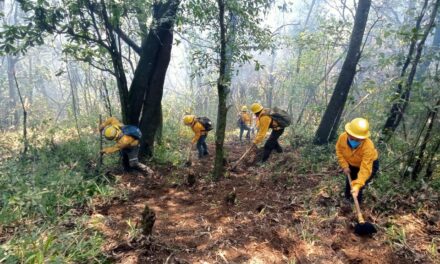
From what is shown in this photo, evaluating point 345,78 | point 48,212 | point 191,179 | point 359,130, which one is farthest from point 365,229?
point 345,78

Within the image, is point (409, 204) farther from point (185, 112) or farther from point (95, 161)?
point (185, 112)

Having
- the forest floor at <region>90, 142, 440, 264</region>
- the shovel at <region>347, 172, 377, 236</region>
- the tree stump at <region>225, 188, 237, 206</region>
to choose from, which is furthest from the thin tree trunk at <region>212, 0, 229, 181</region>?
the shovel at <region>347, 172, 377, 236</region>

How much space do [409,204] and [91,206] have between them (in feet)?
14.6

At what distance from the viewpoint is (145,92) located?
7.19 meters

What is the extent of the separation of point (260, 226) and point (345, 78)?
5.04 meters

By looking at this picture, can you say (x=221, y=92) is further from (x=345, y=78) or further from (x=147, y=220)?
(x=345, y=78)

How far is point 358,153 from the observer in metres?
4.35

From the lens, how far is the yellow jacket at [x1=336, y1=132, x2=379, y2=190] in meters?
4.07

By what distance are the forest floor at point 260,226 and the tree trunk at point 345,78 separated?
233 centimetres

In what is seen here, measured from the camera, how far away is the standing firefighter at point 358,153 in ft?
13.3

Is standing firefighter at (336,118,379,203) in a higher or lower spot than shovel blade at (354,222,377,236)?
higher

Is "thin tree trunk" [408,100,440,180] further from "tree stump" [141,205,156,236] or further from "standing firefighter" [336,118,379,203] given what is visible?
"tree stump" [141,205,156,236]

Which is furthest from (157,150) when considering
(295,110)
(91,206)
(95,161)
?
(295,110)

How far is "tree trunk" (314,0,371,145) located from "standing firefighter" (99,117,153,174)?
14.5 feet
